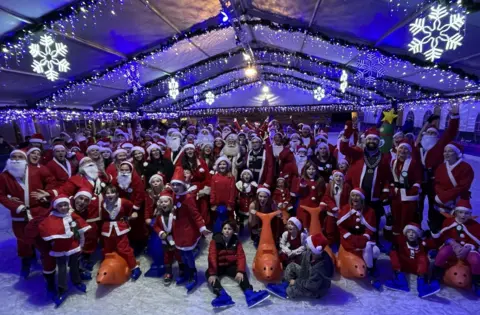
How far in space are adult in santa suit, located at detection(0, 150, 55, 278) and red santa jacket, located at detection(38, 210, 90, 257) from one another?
609 mm

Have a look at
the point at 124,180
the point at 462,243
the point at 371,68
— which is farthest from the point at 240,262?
the point at 371,68

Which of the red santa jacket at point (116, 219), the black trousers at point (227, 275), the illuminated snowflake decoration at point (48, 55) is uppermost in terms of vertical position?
the illuminated snowflake decoration at point (48, 55)

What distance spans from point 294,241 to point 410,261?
1.49m

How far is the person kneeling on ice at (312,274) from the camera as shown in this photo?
3.00m

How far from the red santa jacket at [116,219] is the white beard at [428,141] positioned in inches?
178

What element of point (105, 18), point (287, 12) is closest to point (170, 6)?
point (105, 18)

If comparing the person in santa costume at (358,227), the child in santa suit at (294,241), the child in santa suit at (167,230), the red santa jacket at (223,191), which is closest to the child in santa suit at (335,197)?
the person in santa costume at (358,227)

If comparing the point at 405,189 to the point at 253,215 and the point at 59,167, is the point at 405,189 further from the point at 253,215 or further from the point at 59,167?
the point at 59,167

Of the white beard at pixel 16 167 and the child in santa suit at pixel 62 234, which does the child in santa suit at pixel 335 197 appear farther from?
the white beard at pixel 16 167

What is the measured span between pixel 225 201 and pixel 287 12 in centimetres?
544

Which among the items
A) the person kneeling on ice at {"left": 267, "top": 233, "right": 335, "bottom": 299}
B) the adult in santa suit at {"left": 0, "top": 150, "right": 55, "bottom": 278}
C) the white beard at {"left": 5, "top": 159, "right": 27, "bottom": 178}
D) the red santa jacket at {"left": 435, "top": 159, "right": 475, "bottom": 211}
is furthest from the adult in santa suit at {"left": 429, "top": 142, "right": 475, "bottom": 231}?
the white beard at {"left": 5, "top": 159, "right": 27, "bottom": 178}

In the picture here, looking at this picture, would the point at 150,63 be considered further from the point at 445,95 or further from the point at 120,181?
the point at 445,95

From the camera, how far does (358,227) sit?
138 inches

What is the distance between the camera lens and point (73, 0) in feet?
16.9
